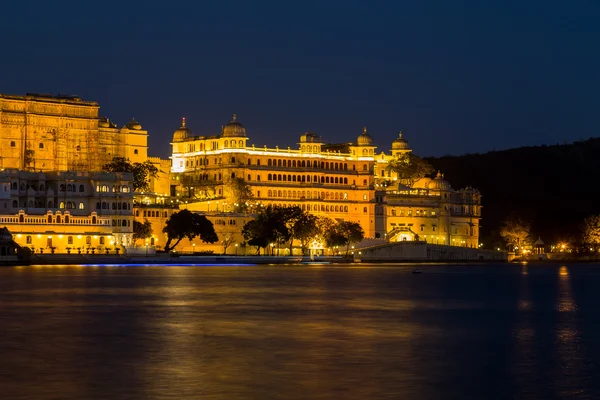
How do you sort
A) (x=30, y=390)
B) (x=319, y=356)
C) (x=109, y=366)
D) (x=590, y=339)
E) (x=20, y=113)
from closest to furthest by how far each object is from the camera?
(x=30, y=390) → (x=109, y=366) → (x=319, y=356) → (x=590, y=339) → (x=20, y=113)

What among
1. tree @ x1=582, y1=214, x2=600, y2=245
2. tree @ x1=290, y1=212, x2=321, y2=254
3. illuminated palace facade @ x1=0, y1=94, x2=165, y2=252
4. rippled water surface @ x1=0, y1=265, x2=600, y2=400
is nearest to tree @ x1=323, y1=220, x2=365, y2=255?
tree @ x1=290, y1=212, x2=321, y2=254

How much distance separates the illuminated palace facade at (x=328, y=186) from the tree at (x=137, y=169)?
6001 millimetres

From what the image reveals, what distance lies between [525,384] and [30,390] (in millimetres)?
11414

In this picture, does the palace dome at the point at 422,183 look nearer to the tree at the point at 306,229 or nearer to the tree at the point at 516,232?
the tree at the point at 516,232

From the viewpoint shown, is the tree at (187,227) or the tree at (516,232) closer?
the tree at (187,227)

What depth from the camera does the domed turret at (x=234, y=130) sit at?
486ft

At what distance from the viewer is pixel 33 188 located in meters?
122

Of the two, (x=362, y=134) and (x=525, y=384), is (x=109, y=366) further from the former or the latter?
(x=362, y=134)

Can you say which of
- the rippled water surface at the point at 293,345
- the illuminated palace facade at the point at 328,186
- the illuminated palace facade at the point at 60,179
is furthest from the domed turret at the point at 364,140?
the rippled water surface at the point at 293,345

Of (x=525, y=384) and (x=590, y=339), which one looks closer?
(x=525, y=384)

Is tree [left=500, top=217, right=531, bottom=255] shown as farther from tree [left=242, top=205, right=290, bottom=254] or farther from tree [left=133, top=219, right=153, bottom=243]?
tree [left=133, top=219, right=153, bottom=243]

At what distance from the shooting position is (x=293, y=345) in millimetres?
36250

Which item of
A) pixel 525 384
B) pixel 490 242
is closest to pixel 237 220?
pixel 490 242

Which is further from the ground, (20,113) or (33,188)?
(20,113)
